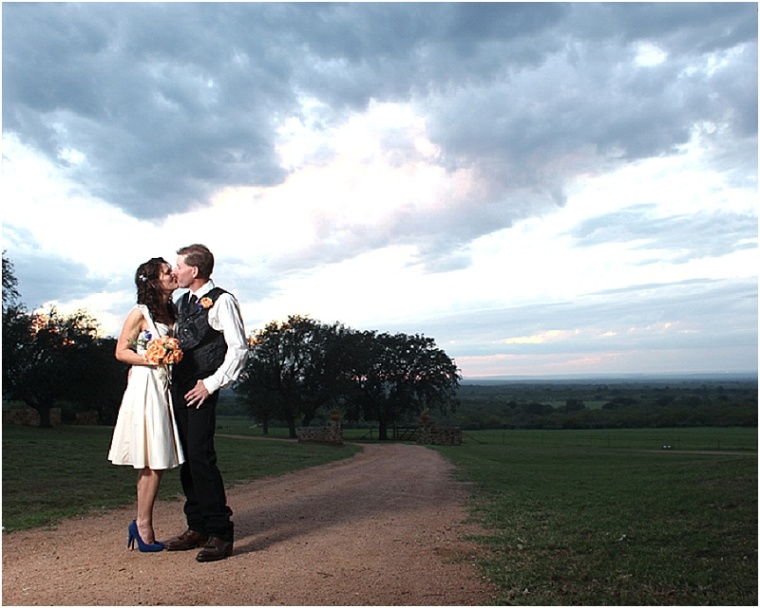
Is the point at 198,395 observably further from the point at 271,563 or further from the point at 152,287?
Result: the point at 271,563

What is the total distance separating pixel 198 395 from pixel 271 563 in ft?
4.72

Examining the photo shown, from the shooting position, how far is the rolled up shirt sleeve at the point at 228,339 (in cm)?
564

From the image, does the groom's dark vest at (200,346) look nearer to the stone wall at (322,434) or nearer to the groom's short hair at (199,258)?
the groom's short hair at (199,258)

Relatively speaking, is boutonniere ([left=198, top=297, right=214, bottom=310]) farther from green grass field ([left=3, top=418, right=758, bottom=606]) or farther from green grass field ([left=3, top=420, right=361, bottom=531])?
green grass field ([left=3, top=420, right=361, bottom=531])

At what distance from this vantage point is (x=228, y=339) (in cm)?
573

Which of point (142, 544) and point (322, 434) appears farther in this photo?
point (322, 434)

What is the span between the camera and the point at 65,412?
44.4 m

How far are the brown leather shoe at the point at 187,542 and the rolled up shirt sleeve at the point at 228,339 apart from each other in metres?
1.31

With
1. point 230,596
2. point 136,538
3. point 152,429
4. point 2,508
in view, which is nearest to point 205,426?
point 152,429

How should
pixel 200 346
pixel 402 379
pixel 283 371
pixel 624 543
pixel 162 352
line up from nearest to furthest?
pixel 162 352 → pixel 200 346 → pixel 624 543 → pixel 283 371 → pixel 402 379

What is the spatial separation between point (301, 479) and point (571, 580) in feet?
27.7

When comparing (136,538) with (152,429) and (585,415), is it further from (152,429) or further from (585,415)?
(585,415)

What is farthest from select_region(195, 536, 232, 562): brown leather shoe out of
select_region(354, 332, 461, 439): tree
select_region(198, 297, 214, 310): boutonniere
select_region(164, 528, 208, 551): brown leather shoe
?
select_region(354, 332, 461, 439): tree

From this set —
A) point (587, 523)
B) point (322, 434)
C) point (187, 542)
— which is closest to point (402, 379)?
→ point (322, 434)
